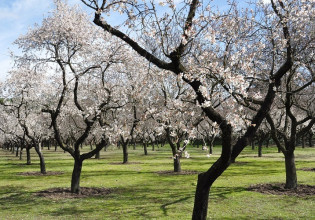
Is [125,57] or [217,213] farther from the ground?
[125,57]

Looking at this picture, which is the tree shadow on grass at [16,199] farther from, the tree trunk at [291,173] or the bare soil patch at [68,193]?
the tree trunk at [291,173]

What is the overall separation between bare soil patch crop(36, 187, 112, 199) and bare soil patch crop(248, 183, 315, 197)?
9.64m

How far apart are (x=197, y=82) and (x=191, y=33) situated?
1442 millimetres

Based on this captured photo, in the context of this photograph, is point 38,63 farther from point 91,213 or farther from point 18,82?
point 18,82

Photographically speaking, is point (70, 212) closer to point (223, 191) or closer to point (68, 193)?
point (68, 193)

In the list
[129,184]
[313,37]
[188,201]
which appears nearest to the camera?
[313,37]

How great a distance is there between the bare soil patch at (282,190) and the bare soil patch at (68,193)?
9.64 meters

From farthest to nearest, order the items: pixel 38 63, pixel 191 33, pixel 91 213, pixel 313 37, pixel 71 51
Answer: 1. pixel 71 51
2. pixel 38 63
3. pixel 313 37
4. pixel 91 213
5. pixel 191 33

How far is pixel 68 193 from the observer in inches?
744

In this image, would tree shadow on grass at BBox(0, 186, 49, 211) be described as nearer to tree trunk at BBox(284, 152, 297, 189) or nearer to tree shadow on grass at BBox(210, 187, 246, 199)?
tree shadow on grass at BBox(210, 187, 246, 199)

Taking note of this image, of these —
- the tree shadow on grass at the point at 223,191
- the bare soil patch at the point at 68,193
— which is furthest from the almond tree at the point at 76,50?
the tree shadow on grass at the point at 223,191

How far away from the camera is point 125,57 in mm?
18594

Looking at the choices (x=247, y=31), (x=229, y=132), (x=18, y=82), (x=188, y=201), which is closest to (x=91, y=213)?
(x=188, y=201)

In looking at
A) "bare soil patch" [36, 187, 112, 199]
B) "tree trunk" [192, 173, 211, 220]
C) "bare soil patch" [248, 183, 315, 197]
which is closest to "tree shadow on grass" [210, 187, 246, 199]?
"bare soil patch" [248, 183, 315, 197]
